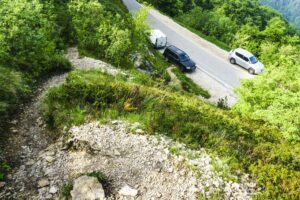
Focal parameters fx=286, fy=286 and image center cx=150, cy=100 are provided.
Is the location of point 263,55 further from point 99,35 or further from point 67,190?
point 67,190

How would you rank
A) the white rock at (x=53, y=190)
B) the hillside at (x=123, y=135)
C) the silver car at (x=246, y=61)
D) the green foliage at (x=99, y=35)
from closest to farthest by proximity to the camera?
the white rock at (x=53, y=190) → the hillside at (x=123, y=135) → the green foliage at (x=99, y=35) → the silver car at (x=246, y=61)

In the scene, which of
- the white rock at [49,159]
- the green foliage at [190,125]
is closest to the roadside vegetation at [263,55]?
the green foliage at [190,125]

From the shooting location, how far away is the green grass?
83.3 feet

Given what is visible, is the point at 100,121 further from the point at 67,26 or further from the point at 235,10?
the point at 235,10

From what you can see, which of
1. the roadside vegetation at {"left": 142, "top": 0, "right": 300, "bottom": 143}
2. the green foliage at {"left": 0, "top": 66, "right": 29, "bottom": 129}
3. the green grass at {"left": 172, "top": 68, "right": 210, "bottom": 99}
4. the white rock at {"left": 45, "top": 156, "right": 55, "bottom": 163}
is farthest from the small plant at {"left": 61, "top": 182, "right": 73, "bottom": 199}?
the green grass at {"left": 172, "top": 68, "right": 210, "bottom": 99}

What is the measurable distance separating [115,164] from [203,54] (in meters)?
26.5

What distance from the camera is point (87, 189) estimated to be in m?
8.20

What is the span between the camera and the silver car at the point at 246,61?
Result: 31703mm

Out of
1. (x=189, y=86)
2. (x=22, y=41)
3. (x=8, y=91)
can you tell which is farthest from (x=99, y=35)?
(x=8, y=91)

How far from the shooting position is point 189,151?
10500 mm

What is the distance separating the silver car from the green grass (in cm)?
791

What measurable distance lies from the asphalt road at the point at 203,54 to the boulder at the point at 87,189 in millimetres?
22512

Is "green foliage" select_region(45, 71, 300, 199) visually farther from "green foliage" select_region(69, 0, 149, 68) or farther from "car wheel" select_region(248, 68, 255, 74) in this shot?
"car wheel" select_region(248, 68, 255, 74)

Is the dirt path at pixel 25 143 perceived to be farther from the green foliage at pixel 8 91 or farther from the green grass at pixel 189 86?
the green grass at pixel 189 86
